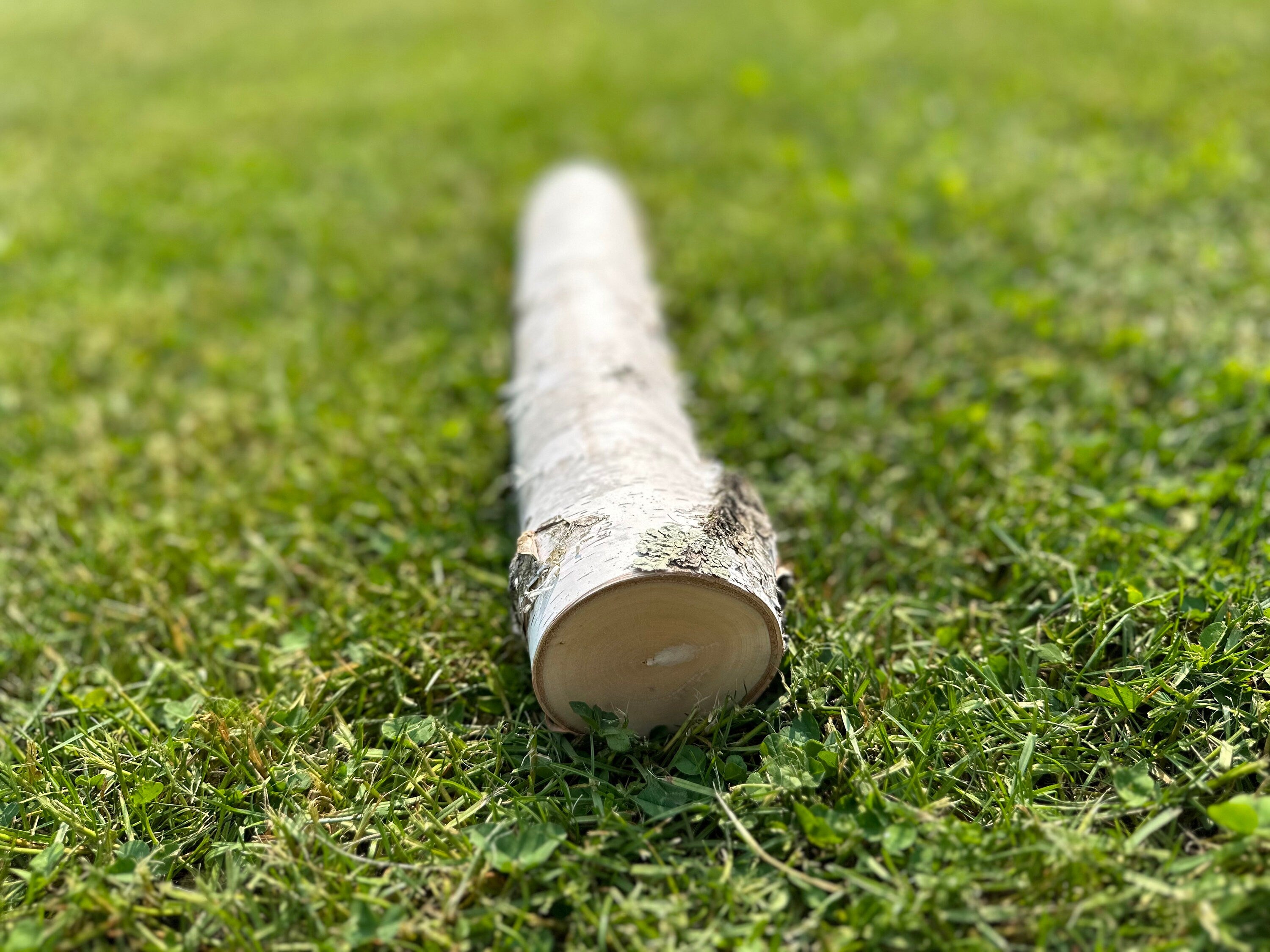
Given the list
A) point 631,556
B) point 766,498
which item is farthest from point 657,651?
point 766,498

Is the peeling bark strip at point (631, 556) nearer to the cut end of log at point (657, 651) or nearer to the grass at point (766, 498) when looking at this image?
the cut end of log at point (657, 651)

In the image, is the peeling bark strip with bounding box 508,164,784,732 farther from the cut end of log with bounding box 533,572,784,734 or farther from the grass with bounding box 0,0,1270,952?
the grass with bounding box 0,0,1270,952

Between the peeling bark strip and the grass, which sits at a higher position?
the peeling bark strip

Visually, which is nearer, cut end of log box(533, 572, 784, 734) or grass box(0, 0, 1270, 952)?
grass box(0, 0, 1270, 952)

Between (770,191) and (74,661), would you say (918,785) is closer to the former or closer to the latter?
(74,661)

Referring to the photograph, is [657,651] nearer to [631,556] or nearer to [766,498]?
[631,556]

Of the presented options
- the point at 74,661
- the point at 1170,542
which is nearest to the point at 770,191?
the point at 1170,542

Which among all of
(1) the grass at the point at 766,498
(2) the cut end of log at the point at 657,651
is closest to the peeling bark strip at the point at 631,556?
(2) the cut end of log at the point at 657,651

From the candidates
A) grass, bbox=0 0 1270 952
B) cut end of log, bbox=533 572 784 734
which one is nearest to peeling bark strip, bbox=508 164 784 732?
cut end of log, bbox=533 572 784 734
